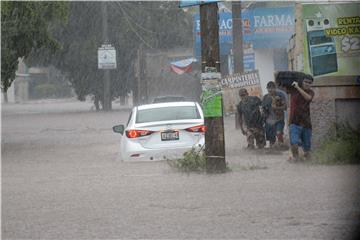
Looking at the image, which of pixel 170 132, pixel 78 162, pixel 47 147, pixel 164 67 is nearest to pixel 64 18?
pixel 47 147

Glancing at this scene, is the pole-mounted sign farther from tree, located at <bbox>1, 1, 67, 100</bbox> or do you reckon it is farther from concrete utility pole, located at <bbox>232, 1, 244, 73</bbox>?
tree, located at <bbox>1, 1, 67, 100</bbox>

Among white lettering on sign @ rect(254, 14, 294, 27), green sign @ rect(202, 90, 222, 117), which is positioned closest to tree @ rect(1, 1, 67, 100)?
green sign @ rect(202, 90, 222, 117)

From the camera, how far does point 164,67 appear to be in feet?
162

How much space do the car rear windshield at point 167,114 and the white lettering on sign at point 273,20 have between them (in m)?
17.6

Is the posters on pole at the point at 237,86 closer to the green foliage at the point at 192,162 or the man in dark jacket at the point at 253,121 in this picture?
the man in dark jacket at the point at 253,121

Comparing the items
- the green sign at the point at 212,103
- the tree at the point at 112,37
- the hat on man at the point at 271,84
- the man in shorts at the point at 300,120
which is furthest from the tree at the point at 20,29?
the tree at the point at 112,37

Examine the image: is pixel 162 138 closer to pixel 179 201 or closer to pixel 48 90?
pixel 179 201

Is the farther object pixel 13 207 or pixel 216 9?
pixel 216 9

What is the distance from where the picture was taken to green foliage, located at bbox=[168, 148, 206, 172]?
13898 mm

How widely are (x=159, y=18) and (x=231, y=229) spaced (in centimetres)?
4675

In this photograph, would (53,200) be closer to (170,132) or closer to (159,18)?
(170,132)

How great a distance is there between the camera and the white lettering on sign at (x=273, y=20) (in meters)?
33.3

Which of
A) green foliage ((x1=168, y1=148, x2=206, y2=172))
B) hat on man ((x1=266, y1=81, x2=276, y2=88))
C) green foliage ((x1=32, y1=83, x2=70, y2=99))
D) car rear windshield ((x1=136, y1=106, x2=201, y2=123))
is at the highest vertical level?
green foliage ((x1=32, y1=83, x2=70, y2=99))

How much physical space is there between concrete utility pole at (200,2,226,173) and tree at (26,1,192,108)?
37.1m
